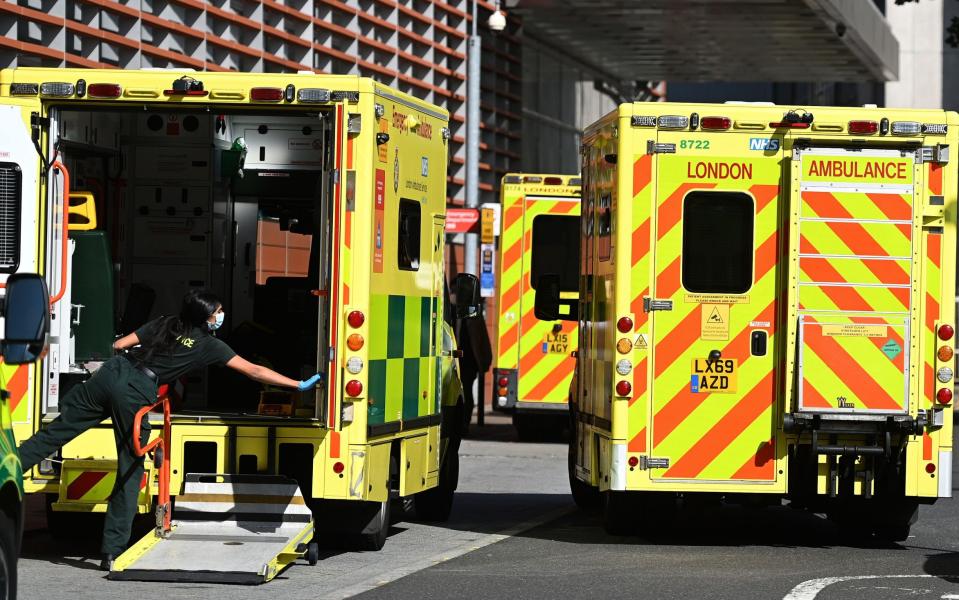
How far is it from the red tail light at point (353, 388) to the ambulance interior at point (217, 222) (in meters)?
1.32

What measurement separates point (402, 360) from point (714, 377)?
2.00 metres

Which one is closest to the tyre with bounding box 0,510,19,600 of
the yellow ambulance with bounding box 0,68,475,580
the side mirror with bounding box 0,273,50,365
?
the side mirror with bounding box 0,273,50,365

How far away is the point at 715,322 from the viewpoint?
1192cm

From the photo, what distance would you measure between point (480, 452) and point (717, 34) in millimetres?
14550

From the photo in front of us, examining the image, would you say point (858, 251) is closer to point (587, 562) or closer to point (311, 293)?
point (587, 562)

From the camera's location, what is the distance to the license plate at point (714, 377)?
1189 centimetres

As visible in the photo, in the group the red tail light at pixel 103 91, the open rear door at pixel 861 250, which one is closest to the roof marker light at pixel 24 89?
the red tail light at pixel 103 91

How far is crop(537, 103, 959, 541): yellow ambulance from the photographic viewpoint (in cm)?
1177

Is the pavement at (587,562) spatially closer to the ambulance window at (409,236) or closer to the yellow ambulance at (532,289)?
the ambulance window at (409,236)

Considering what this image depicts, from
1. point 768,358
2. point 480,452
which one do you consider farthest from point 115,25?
point 768,358

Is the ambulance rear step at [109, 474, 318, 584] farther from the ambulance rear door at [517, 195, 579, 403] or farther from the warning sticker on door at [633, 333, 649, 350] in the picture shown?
the ambulance rear door at [517, 195, 579, 403]

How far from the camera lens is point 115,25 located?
1886 cm

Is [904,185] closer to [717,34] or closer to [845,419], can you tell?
[845,419]

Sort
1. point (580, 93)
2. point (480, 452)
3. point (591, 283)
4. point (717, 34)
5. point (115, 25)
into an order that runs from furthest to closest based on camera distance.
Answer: point (580, 93) → point (717, 34) → point (480, 452) → point (115, 25) → point (591, 283)
